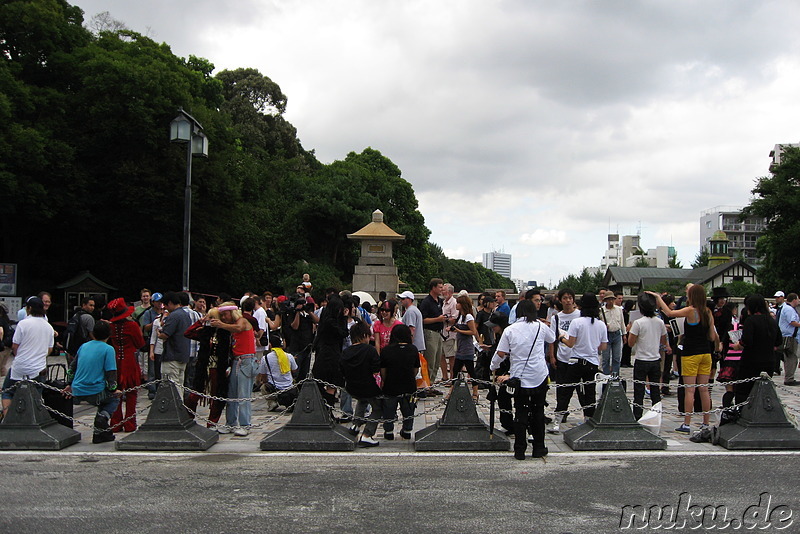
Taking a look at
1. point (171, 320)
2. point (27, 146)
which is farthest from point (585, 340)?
point (27, 146)

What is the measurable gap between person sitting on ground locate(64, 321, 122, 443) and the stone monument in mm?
17380

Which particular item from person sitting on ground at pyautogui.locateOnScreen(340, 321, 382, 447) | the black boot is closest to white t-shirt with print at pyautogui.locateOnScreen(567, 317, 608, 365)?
person sitting on ground at pyautogui.locateOnScreen(340, 321, 382, 447)

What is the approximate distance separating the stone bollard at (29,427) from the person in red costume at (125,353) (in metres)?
0.86

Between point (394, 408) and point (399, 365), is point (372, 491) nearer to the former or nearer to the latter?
point (399, 365)

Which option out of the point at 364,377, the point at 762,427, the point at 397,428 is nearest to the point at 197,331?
the point at 364,377

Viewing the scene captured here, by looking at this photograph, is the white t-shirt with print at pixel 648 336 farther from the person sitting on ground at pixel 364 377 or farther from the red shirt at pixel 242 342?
the red shirt at pixel 242 342

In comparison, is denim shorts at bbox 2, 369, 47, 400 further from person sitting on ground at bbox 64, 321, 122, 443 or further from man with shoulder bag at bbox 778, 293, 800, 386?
man with shoulder bag at bbox 778, 293, 800, 386

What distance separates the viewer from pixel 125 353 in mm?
10039

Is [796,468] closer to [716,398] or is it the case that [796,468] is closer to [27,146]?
[716,398]

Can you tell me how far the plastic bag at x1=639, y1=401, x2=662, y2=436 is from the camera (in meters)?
9.28

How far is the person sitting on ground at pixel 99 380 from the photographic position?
367 inches

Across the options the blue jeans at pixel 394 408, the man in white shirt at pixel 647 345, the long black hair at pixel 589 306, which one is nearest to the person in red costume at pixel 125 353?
the blue jeans at pixel 394 408

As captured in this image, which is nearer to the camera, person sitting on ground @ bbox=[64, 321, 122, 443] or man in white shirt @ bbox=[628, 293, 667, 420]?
person sitting on ground @ bbox=[64, 321, 122, 443]

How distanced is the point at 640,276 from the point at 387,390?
11402cm
